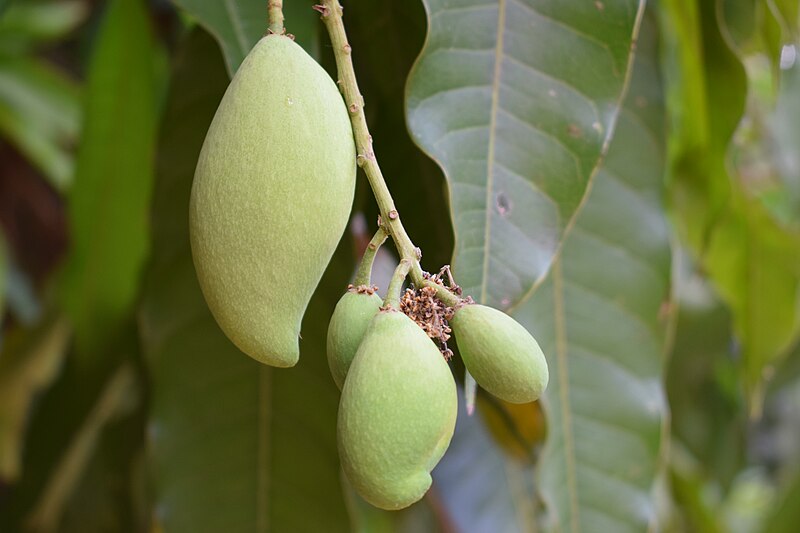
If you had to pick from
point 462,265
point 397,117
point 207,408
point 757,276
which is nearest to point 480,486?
point 757,276

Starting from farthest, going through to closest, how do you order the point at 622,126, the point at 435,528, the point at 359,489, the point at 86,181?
the point at 435,528 < the point at 86,181 < the point at 622,126 < the point at 359,489

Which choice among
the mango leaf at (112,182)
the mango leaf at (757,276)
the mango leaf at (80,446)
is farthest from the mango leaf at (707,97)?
the mango leaf at (80,446)

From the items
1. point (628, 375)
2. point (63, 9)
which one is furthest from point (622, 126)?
point (63, 9)

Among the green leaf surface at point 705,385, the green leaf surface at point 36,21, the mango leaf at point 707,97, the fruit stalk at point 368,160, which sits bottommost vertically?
the green leaf surface at point 705,385

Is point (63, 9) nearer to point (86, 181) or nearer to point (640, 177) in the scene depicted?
point (86, 181)

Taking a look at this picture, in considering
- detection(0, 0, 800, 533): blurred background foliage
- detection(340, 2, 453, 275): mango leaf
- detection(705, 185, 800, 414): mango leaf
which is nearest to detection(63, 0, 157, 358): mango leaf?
detection(0, 0, 800, 533): blurred background foliage

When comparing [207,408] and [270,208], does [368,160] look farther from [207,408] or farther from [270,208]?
[207,408]

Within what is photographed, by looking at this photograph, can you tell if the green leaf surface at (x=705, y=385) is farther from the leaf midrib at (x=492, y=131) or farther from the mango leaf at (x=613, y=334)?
the leaf midrib at (x=492, y=131)
